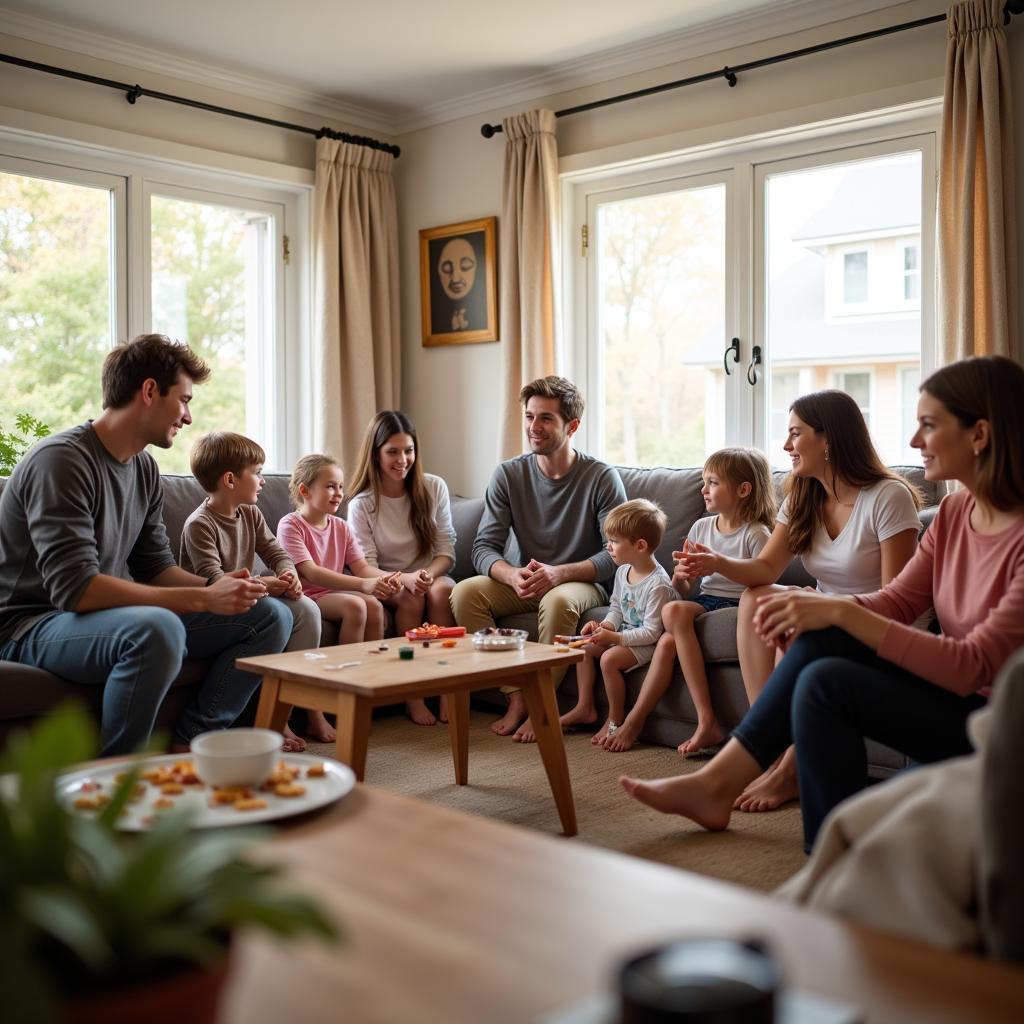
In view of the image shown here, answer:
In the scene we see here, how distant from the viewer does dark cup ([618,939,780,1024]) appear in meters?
0.69

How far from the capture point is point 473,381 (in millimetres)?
5492

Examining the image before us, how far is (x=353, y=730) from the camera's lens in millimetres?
2520

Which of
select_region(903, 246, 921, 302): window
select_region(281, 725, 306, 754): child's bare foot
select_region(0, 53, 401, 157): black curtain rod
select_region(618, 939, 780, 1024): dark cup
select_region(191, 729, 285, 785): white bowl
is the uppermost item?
select_region(0, 53, 401, 157): black curtain rod

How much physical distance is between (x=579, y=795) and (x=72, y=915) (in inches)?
99.0

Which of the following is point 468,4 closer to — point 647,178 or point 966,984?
point 647,178

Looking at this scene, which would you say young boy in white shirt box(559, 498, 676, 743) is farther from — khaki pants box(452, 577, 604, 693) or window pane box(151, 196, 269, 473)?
window pane box(151, 196, 269, 473)

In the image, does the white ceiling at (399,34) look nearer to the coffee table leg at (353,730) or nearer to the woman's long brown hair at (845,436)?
the woman's long brown hair at (845,436)

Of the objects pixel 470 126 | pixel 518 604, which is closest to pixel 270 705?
pixel 518 604

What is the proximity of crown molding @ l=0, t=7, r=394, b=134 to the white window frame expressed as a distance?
121 cm

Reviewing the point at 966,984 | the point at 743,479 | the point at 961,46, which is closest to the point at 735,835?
the point at 743,479

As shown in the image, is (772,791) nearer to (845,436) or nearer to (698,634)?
(698,634)

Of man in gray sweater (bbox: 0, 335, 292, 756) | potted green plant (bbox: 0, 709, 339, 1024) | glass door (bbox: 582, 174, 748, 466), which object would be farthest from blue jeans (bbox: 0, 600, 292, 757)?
glass door (bbox: 582, 174, 748, 466)

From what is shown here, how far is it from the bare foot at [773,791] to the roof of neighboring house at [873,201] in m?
2.25

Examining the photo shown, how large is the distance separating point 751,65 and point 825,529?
2139 millimetres
